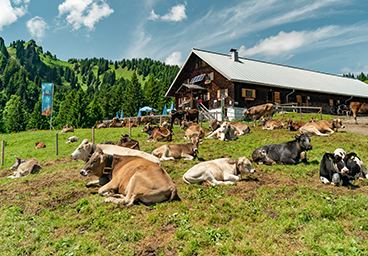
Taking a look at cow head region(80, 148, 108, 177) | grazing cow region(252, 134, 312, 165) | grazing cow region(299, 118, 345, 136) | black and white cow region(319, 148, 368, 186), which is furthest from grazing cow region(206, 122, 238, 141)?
cow head region(80, 148, 108, 177)

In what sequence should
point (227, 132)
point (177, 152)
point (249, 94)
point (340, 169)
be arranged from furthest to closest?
point (249, 94)
point (227, 132)
point (177, 152)
point (340, 169)

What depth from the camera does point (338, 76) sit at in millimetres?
52344

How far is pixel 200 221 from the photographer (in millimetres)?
4859

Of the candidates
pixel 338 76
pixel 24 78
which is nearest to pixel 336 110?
pixel 338 76

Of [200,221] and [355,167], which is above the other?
[355,167]

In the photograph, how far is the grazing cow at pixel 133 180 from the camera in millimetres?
5652

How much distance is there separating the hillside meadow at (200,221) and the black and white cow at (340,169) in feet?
0.93

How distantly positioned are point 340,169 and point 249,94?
2642 centimetres

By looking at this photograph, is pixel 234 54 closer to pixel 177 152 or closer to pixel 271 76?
pixel 271 76

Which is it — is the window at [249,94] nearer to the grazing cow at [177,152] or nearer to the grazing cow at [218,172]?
the grazing cow at [177,152]

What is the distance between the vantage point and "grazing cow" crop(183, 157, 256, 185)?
737 centimetres

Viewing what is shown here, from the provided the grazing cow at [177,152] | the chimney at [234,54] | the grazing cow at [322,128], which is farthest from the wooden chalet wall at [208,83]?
the grazing cow at [177,152]

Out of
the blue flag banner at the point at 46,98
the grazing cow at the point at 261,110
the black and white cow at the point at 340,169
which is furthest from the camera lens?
the blue flag banner at the point at 46,98

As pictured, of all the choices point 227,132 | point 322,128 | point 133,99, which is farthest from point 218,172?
point 133,99
